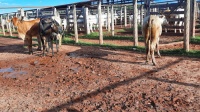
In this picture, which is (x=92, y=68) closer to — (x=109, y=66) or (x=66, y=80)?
(x=109, y=66)

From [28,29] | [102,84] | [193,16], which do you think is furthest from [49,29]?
Result: [193,16]

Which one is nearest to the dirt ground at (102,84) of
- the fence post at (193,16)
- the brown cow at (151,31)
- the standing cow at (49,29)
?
the brown cow at (151,31)

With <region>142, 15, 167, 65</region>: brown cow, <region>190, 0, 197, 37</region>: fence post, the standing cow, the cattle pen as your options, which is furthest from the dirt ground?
<region>190, 0, 197, 37</region>: fence post

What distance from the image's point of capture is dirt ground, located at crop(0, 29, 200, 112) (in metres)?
4.67

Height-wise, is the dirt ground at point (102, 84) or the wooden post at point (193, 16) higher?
the wooden post at point (193, 16)

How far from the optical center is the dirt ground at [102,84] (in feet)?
15.3

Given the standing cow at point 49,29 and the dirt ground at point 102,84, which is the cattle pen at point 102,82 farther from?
the standing cow at point 49,29

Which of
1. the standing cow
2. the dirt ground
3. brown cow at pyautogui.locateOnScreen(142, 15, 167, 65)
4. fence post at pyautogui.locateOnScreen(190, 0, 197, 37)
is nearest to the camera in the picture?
the dirt ground

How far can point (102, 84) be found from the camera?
588cm

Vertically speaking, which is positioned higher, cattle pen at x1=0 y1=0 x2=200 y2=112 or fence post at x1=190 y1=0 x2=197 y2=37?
fence post at x1=190 y1=0 x2=197 y2=37

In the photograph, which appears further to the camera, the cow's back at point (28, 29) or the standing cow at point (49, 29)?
the cow's back at point (28, 29)

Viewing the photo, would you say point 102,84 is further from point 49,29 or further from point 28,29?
point 28,29

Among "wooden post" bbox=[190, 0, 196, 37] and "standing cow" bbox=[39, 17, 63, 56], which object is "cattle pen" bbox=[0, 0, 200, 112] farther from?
"wooden post" bbox=[190, 0, 196, 37]

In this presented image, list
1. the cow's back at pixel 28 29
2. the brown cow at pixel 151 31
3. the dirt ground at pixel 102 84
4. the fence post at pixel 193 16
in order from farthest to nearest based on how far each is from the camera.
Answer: the fence post at pixel 193 16 < the cow's back at pixel 28 29 < the brown cow at pixel 151 31 < the dirt ground at pixel 102 84
